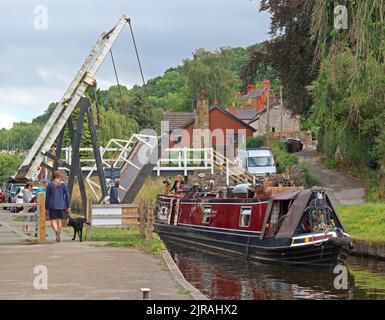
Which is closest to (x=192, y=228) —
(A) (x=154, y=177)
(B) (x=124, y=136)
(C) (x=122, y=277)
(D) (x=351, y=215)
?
(D) (x=351, y=215)

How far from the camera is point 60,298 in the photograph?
10664 mm

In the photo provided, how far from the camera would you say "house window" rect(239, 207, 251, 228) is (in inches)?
971

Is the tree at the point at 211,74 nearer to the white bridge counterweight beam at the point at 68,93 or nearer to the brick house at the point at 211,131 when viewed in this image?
the brick house at the point at 211,131

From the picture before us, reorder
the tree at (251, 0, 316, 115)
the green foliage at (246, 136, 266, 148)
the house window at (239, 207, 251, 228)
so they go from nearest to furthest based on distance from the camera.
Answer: the house window at (239, 207, 251, 228), the tree at (251, 0, 316, 115), the green foliage at (246, 136, 266, 148)

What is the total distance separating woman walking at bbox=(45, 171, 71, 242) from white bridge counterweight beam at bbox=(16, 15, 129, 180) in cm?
752

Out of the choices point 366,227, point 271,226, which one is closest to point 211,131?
point 366,227

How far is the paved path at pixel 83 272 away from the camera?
11.3 meters

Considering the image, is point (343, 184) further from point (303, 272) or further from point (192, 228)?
point (303, 272)

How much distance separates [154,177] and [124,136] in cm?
3369

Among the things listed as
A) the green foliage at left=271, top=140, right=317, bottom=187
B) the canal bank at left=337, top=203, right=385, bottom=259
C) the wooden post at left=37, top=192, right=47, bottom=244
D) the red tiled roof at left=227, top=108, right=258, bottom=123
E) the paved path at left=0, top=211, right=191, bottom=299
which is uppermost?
the red tiled roof at left=227, top=108, right=258, bottom=123

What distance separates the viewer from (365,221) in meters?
25.9

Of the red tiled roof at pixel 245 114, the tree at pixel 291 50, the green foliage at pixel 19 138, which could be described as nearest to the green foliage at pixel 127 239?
the tree at pixel 291 50

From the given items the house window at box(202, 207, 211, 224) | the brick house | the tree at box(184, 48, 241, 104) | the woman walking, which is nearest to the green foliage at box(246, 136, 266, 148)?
the brick house

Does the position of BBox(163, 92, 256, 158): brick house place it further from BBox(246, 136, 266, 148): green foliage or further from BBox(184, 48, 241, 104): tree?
BBox(184, 48, 241, 104): tree
